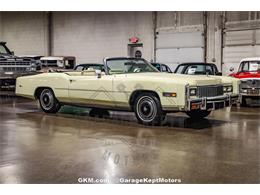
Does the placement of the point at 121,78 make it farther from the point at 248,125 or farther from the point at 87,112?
the point at 248,125

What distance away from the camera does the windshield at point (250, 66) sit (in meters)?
9.88

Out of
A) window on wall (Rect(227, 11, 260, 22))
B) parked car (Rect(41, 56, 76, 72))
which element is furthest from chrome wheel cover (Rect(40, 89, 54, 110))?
window on wall (Rect(227, 11, 260, 22))

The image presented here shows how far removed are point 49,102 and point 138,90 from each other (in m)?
2.25

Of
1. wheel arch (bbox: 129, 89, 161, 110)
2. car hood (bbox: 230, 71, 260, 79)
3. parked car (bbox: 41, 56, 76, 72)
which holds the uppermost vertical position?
parked car (bbox: 41, 56, 76, 72)

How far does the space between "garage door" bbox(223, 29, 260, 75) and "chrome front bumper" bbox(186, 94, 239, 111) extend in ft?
8.78

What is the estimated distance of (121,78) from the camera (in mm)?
6848

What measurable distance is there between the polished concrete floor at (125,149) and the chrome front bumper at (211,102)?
34 cm

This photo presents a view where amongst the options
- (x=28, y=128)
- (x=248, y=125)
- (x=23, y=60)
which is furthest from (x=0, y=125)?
(x=23, y=60)

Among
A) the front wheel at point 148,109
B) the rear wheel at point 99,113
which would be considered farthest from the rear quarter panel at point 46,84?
the front wheel at point 148,109

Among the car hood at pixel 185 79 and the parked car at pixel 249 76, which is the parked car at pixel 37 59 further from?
the parked car at pixel 249 76

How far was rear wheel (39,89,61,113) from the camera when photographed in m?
8.02

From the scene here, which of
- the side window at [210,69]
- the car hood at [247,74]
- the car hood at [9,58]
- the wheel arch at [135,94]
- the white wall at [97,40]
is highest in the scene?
the white wall at [97,40]

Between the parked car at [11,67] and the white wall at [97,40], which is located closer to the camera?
the white wall at [97,40]

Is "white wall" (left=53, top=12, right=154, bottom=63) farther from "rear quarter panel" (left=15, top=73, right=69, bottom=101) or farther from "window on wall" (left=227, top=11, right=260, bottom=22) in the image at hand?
"window on wall" (left=227, top=11, right=260, bottom=22)
